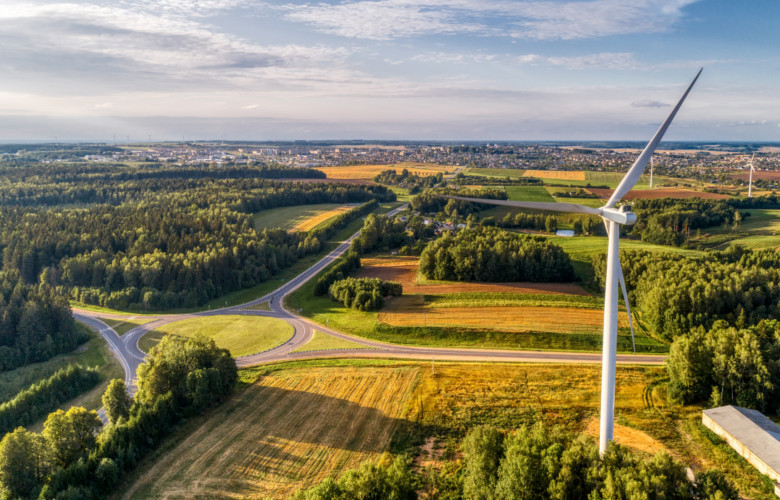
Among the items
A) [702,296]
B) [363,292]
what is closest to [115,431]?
[363,292]

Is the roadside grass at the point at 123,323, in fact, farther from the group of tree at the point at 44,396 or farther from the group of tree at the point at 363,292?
the group of tree at the point at 363,292

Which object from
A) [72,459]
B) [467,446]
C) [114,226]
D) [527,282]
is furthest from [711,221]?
[114,226]

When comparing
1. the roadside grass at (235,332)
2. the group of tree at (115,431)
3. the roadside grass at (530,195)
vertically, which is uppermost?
the roadside grass at (530,195)

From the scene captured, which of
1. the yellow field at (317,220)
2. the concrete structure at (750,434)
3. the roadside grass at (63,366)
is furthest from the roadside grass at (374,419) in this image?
the yellow field at (317,220)

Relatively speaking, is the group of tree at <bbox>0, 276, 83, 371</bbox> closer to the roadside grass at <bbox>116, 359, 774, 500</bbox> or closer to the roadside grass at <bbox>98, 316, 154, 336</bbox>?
the roadside grass at <bbox>98, 316, 154, 336</bbox>

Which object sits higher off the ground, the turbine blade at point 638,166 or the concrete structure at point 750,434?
the turbine blade at point 638,166

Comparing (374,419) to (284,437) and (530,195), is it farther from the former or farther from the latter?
(530,195)
